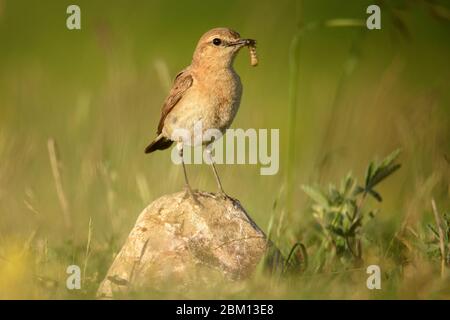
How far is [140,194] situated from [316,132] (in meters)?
3.56

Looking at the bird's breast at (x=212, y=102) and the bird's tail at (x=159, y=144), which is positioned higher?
the bird's breast at (x=212, y=102)

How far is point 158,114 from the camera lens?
1120cm

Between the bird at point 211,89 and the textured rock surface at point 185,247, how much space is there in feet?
1.71

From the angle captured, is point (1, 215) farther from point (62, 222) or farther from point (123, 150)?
point (123, 150)

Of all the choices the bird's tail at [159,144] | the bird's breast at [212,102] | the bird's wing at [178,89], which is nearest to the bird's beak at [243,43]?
the bird's breast at [212,102]

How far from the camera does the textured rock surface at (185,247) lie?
634cm

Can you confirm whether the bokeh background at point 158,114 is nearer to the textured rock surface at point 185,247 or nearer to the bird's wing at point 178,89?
the textured rock surface at point 185,247

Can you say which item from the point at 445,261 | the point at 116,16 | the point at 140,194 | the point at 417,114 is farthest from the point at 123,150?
the point at 116,16

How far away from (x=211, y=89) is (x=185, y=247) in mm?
1400

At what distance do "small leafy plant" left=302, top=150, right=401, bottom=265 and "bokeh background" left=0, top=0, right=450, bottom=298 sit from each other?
229 mm

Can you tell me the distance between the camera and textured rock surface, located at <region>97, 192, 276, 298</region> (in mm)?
6336

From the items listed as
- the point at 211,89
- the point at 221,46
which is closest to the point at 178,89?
the point at 211,89

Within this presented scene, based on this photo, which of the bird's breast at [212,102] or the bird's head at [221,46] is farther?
the bird's head at [221,46]

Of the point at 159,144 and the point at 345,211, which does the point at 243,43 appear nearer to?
the point at 159,144
